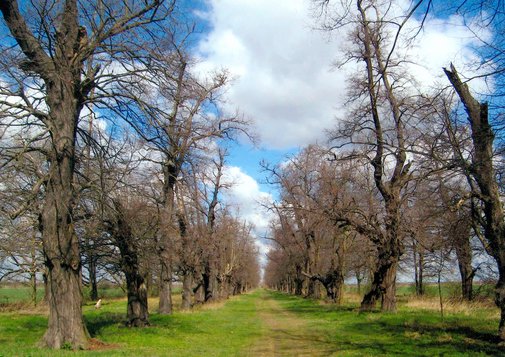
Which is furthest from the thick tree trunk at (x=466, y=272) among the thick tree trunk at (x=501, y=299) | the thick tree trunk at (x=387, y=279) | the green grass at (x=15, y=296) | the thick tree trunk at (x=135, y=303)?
the green grass at (x=15, y=296)

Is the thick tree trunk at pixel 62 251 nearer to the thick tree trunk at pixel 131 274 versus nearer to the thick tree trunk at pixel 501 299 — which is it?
the thick tree trunk at pixel 131 274

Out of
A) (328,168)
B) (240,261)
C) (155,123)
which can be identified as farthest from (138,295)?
(240,261)

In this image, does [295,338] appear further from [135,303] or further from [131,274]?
[131,274]

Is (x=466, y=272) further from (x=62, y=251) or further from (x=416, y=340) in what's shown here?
(x=62, y=251)

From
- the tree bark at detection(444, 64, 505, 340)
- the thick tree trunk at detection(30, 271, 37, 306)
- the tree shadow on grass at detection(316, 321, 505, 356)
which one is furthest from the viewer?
the thick tree trunk at detection(30, 271, 37, 306)

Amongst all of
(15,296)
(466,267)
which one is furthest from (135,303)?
(15,296)

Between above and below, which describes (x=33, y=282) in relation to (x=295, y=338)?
above

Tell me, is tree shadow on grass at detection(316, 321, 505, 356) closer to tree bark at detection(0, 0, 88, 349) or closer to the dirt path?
the dirt path

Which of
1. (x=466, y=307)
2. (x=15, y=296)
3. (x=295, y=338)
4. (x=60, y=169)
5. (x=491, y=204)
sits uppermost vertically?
(x=60, y=169)

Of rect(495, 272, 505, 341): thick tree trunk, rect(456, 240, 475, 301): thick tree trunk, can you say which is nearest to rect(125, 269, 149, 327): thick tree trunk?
rect(495, 272, 505, 341): thick tree trunk

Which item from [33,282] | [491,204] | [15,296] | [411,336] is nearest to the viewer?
[491,204]

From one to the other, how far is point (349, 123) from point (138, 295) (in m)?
10.9

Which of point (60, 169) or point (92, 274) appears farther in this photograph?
point (92, 274)

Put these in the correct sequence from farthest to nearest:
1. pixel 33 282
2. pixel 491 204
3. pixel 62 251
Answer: pixel 33 282, pixel 491 204, pixel 62 251
